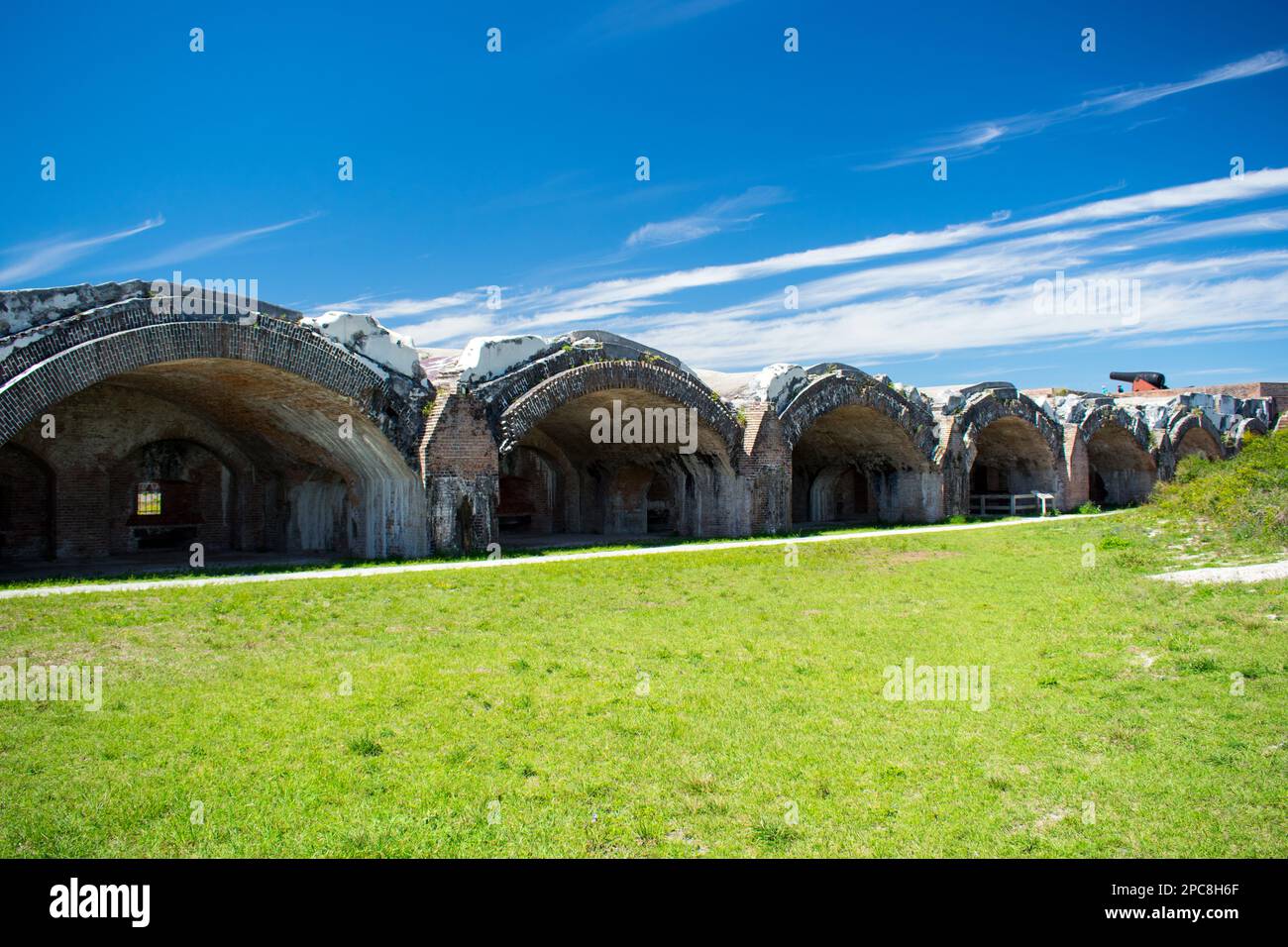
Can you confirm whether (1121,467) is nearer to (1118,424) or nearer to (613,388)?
(1118,424)

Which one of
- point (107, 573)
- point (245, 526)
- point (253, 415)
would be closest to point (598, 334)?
point (253, 415)

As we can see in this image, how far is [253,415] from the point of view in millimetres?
18375

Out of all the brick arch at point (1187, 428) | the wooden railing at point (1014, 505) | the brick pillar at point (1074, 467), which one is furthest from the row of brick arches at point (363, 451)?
the brick arch at point (1187, 428)

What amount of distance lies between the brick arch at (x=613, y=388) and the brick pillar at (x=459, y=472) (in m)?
0.58

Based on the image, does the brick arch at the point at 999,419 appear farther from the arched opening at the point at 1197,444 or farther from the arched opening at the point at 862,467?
the arched opening at the point at 1197,444

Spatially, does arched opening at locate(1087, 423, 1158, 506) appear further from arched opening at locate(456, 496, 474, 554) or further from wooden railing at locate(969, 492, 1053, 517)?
arched opening at locate(456, 496, 474, 554)

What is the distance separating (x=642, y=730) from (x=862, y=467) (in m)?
24.0

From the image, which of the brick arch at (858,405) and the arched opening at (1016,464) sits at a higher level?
the brick arch at (858,405)

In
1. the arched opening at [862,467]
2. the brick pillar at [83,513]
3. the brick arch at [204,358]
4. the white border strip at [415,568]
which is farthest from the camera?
the arched opening at [862,467]

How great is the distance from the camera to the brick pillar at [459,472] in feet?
56.0

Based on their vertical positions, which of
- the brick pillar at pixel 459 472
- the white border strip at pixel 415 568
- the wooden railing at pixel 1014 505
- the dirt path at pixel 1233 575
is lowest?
the dirt path at pixel 1233 575

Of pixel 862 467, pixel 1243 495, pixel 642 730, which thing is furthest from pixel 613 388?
pixel 642 730

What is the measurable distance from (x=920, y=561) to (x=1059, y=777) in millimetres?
11885
